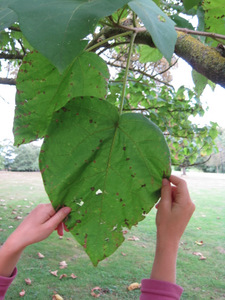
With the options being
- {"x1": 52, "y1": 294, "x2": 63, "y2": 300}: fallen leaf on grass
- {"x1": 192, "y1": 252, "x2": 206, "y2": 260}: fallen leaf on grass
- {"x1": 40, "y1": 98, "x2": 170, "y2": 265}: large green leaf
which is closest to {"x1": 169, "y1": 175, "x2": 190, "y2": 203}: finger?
{"x1": 40, "y1": 98, "x2": 170, "y2": 265}: large green leaf

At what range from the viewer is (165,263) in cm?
67

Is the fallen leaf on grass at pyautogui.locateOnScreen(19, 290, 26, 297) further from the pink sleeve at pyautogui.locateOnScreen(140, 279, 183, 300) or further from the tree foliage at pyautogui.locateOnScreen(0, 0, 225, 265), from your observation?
the tree foliage at pyautogui.locateOnScreen(0, 0, 225, 265)

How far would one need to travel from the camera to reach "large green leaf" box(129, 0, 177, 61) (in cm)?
29

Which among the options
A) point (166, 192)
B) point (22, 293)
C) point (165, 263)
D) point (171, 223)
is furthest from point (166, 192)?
point (22, 293)

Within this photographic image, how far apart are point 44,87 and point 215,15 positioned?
424 mm

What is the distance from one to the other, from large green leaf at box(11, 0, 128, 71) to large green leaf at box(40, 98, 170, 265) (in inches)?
9.1

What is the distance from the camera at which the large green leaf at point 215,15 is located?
0.67m

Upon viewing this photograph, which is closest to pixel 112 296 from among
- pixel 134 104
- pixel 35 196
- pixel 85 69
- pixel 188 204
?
pixel 134 104

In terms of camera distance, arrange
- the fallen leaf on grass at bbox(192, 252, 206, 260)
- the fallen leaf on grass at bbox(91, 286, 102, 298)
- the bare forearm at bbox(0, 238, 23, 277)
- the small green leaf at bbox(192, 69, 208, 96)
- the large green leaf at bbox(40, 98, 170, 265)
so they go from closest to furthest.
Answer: the large green leaf at bbox(40, 98, 170, 265), the bare forearm at bbox(0, 238, 23, 277), the small green leaf at bbox(192, 69, 208, 96), the fallen leaf on grass at bbox(91, 286, 102, 298), the fallen leaf on grass at bbox(192, 252, 206, 260)

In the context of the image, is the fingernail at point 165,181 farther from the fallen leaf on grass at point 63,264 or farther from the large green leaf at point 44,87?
the fallen leaf on grass at point 63,264

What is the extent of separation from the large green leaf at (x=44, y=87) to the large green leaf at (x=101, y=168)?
0.35ft

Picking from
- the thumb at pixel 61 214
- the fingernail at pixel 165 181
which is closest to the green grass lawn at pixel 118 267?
the thumb at pixel 61 214

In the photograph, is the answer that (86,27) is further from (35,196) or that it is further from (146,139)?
(35,196)

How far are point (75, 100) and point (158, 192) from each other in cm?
22
